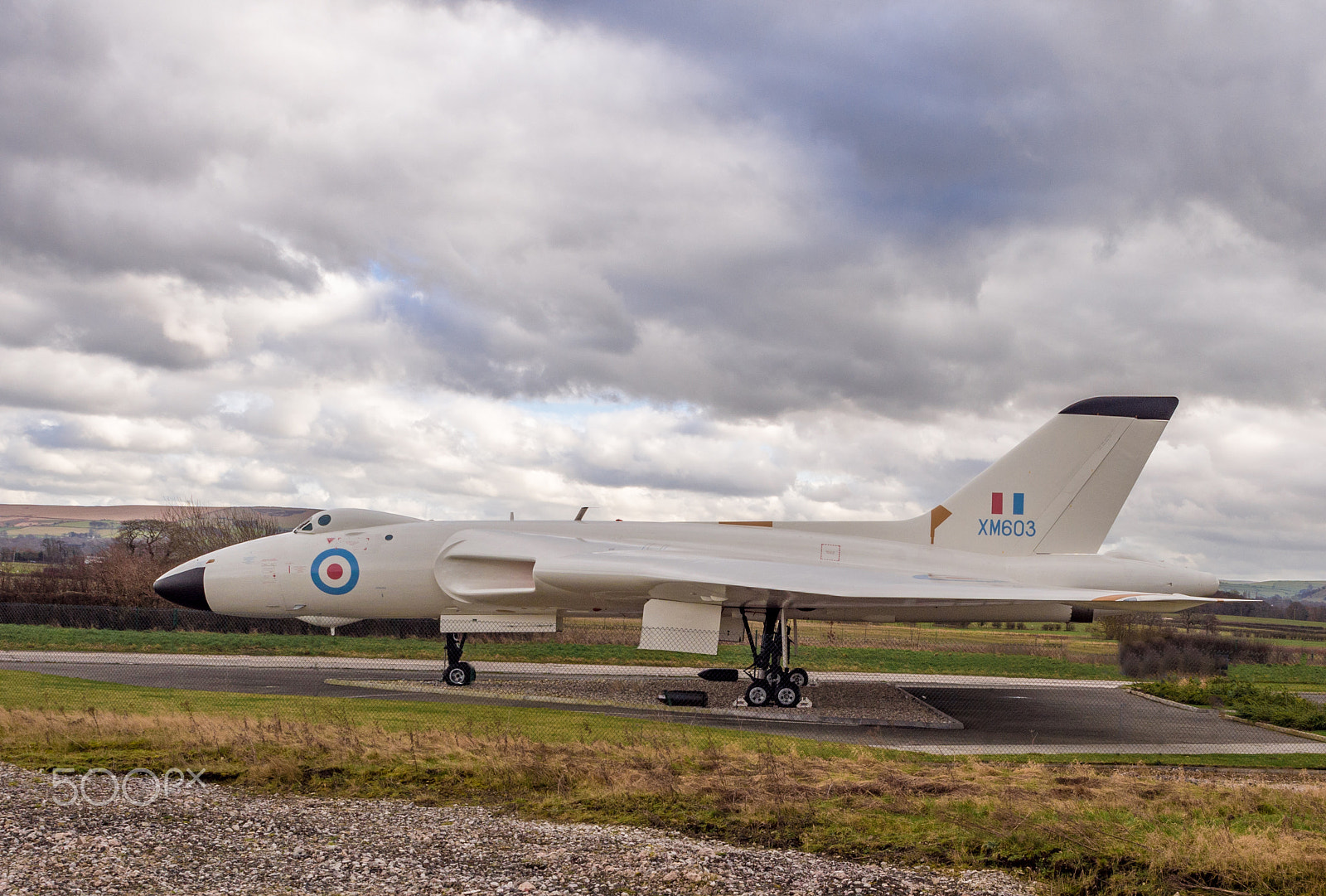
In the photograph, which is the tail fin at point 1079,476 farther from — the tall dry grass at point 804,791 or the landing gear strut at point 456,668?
the landing gear strut at point 456,668

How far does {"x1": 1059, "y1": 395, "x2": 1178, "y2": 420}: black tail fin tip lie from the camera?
54.0 feet

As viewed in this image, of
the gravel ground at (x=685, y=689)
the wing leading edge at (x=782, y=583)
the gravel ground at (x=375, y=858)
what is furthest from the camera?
the gravel ground at (x=685, y=689)

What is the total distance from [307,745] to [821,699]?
10488 millimetres

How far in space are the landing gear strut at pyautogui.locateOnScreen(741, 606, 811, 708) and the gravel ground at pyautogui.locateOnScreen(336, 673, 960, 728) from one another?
0.25 m

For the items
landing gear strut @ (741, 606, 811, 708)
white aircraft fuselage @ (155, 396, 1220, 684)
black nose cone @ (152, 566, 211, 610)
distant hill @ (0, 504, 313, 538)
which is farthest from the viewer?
distant hill @ (0, 504, 313, 538)

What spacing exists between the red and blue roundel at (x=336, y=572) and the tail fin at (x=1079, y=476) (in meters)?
11.4

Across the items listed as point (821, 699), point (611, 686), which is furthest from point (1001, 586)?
point (611, 686)

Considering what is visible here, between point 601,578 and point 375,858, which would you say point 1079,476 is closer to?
point 601,578

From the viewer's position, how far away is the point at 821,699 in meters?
17.5

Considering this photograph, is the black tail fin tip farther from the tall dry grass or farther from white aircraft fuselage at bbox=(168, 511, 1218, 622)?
the tall dry grass

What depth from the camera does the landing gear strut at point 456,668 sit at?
17781mm

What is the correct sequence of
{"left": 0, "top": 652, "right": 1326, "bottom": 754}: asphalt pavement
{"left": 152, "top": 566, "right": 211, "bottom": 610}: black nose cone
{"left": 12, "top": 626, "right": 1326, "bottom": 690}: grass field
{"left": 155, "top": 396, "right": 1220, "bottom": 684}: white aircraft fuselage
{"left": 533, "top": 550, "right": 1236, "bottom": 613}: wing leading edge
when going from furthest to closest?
{"left": 12, "top": 626, "right": 1326, "bottom": 690}: grass field
{"left": 152, "top": 566, "right": 211, "bottom": 610}: black nose cone
{"left": 155, "top": 396, "right": 1220, "bottom": 684}: white aircraft fuselage
{"left": 533, "top": 550, "right": 1236, "bottom": 613}: wing leading edge
{"left": 0, "top": 652, "right": 1326, "bottom": 754}: asphalt pavement

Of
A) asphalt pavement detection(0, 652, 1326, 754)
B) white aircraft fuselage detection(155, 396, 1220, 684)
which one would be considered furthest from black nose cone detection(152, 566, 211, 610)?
asphalt pavement detection(0, 652, 1326, 754)

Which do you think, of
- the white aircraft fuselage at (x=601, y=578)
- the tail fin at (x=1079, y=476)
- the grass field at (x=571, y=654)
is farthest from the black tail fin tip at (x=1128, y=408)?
the grass field at (x=571, y=654)
